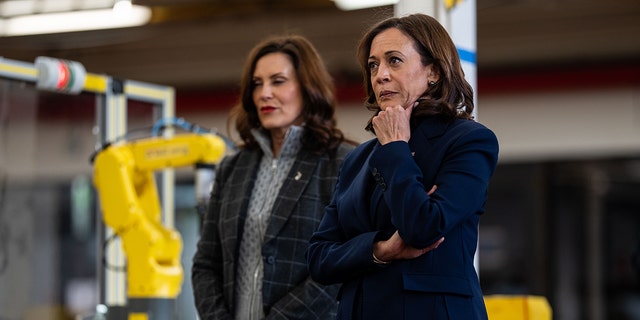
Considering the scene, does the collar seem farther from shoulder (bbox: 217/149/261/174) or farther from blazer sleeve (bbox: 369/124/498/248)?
blazer sleeve (bbox: 369/124/498/248)

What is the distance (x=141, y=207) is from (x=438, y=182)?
2.37m

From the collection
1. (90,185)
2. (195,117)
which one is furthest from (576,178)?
(90,185)

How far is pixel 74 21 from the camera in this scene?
7.81m

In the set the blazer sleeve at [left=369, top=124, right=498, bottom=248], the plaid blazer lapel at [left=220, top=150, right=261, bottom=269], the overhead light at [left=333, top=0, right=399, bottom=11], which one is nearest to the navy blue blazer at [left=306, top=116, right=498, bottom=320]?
the blazer sleeve at [left=369, top=124, right=498, bottom=248]

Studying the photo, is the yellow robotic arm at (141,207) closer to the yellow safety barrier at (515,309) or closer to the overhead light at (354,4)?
the yellow safety barrier at (515,309)

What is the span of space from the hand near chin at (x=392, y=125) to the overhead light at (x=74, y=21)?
227 inches

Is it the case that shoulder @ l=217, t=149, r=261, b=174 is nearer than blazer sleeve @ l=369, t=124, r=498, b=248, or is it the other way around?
blazer sleeve @ l=369, t=124, r=498, b=248

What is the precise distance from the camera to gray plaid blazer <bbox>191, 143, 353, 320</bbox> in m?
2.69

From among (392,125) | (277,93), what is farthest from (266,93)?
(392,125)

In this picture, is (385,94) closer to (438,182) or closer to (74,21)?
(438,182)

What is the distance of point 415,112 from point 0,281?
4014 millimetres

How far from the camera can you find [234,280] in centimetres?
280

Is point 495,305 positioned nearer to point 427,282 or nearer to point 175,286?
point 175,286

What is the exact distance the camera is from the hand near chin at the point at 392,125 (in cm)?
202
